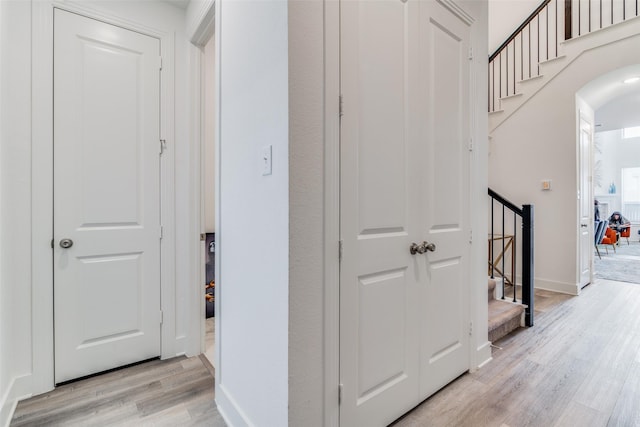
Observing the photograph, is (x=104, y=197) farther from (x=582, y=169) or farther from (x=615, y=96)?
(x=615, y=96)

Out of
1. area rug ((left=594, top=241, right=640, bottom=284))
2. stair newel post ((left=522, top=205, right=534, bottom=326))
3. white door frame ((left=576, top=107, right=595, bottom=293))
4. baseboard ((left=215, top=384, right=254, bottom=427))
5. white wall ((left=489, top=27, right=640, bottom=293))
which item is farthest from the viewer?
area rug ((left=594, top=241, right=640, bottom=284))

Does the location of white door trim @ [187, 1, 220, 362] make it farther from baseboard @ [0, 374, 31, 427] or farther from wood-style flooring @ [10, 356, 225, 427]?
baseboard @ [0, 374, 31, 427]

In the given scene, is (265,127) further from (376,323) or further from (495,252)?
(495,252)

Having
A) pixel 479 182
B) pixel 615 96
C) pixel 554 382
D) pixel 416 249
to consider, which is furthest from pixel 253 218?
pixel 615 96

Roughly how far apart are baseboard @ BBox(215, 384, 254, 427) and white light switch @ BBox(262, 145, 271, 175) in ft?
3.69

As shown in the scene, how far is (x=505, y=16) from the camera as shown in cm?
512

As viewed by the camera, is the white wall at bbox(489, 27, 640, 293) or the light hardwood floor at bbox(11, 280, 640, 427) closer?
the light hardwood floor at bbox(11, 280, 640, 427)

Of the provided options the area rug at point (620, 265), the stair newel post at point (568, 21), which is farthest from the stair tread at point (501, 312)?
the stair newel post at point (568, 21)

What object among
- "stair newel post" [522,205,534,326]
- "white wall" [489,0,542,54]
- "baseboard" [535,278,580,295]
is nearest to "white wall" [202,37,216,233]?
"stair newel post" [522,205,534,326]

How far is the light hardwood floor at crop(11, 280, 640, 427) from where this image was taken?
1.58 m

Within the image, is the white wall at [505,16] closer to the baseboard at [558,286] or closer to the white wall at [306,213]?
the baseboard at [558,286]

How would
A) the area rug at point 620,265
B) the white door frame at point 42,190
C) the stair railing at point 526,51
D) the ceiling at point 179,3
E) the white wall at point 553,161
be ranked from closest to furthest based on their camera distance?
1. the white door frame at point 42,190
2. the ceiling at point 179,3
3. the white wall at point 553,161
4. the stair railing at point 526,51
5. the area rug at point 620,265

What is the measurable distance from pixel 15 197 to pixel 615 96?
6526 mm

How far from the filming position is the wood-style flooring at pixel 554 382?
5.20ft
